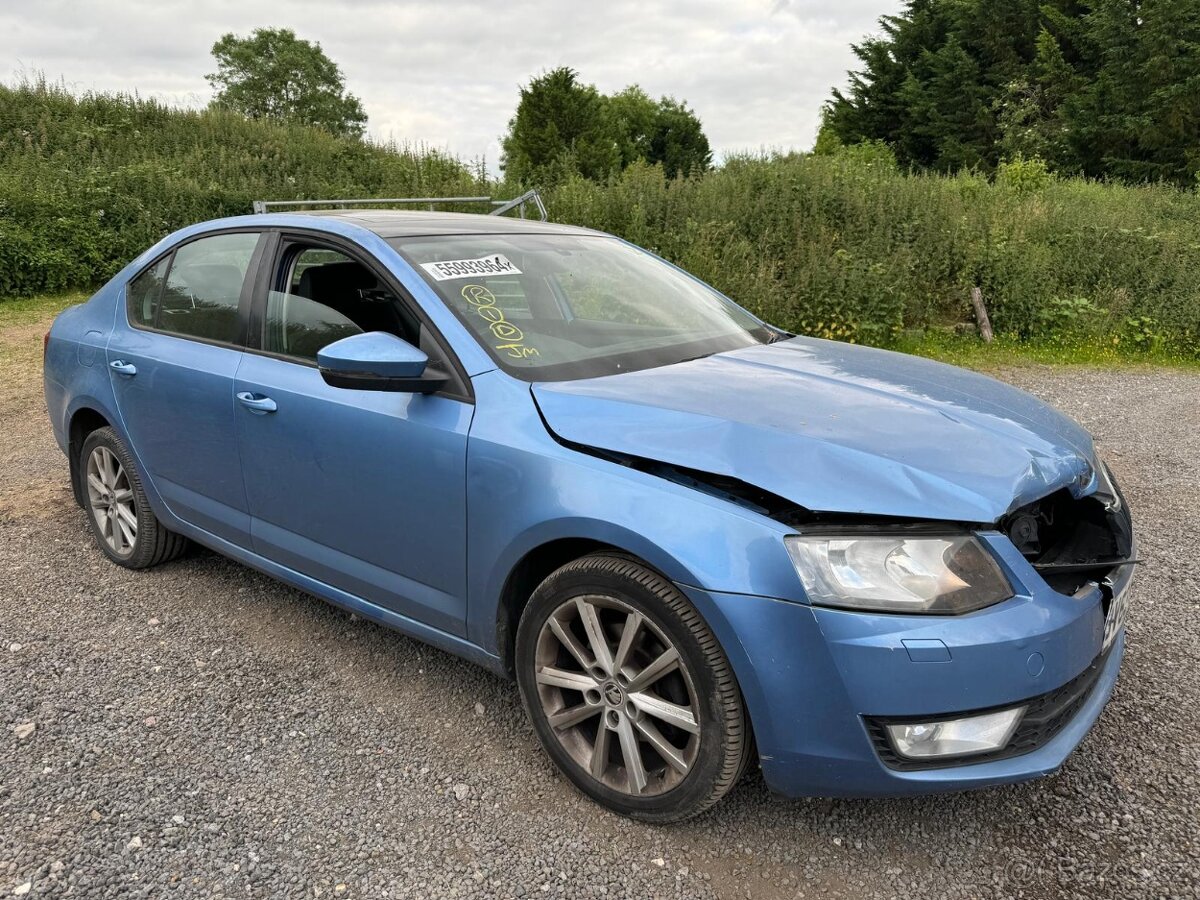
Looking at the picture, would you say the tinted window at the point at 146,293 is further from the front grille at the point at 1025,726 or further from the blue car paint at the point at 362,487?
the front grille at the point at 1025,726

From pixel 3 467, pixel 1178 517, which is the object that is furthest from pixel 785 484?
pixel 3 467

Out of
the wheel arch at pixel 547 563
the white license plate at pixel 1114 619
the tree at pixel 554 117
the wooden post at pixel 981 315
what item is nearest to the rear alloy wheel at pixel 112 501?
the wheel arch at pixel 547 563

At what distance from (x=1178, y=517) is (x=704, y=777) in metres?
4.08

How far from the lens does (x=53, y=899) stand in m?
2.12

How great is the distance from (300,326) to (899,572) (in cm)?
228

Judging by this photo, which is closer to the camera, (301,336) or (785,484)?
(785,484)

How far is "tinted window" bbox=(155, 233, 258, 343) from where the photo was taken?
135 inches

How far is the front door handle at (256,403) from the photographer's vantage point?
3092mm

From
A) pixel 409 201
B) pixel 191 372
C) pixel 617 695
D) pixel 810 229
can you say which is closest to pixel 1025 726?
pixel 617 695

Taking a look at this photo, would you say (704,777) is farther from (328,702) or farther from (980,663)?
(328,702)

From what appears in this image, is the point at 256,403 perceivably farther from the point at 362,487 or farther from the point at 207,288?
the point at 207,288

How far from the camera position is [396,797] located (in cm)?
252

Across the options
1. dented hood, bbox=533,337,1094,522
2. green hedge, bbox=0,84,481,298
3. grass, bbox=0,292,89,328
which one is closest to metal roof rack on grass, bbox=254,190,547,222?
dented hood, bbox=533,337,1094,522

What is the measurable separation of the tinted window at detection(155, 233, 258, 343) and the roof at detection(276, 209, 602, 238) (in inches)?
11.6
